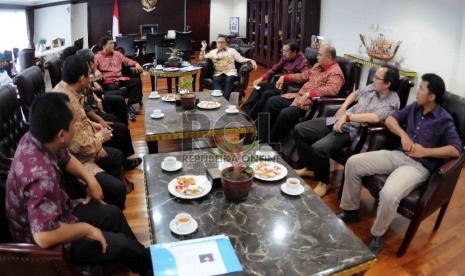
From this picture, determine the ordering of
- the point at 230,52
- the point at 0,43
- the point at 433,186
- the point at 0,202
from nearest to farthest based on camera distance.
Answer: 1. the point at 0,202
2. the point at 433,186
3. the point at 230,52
4. the point at 0,43

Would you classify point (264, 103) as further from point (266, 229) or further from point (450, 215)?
point (266, 229)

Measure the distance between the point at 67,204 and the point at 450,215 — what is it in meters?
2.54

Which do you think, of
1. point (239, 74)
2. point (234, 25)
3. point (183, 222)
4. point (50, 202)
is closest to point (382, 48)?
point (239, 74)

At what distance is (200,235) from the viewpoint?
1.49 meters

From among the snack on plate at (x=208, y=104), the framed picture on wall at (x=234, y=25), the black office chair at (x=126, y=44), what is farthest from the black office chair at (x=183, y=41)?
the snack on plate at (x=208, y=104)

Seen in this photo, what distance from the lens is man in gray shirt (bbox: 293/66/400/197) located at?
2.63 metres

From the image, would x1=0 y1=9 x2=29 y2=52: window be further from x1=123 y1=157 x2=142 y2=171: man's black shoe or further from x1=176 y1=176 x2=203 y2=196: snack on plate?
x1=176 y1=176 x2=203 y2=196: snack on plate

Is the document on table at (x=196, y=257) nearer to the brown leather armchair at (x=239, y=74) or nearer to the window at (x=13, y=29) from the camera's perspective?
the brown leather armchair at (x=239, y=74)

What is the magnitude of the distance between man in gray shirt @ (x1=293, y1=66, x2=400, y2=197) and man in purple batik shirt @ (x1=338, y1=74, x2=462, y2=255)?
0.20 meters

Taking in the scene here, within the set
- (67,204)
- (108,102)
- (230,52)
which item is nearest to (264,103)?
(230,52)

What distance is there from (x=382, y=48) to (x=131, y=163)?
324 cm

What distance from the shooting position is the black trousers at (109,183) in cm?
192

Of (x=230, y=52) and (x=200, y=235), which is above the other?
(x=230, y=52)

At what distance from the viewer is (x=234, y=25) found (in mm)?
10039
